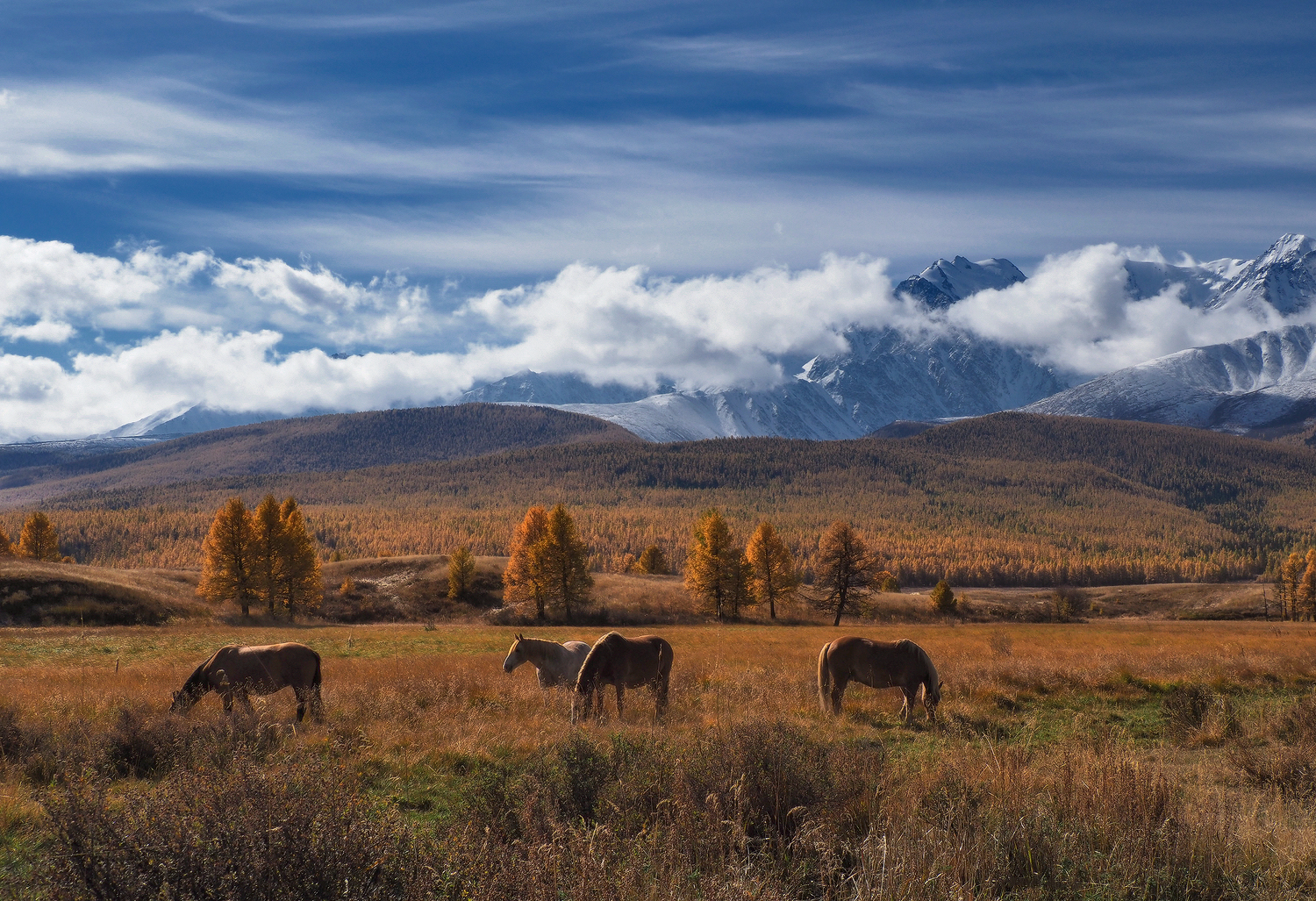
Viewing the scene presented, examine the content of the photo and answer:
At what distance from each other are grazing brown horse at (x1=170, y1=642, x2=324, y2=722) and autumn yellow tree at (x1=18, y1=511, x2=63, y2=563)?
3119 inches

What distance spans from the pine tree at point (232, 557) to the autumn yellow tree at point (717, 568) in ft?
114

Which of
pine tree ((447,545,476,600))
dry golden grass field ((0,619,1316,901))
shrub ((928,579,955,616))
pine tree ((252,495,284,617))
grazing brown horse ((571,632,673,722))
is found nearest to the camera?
dry golden grass field ((0,619,1316,901))

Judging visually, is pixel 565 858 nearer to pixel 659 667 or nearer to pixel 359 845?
pixel 359 845

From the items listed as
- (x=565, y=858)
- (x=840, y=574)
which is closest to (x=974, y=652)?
(x=565, y=858)

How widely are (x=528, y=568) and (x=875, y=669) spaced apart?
52.5m

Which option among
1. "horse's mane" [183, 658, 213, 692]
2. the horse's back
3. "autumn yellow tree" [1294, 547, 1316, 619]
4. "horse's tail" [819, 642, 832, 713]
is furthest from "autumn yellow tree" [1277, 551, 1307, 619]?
"horse's mane" [183, 658, 213, 692]

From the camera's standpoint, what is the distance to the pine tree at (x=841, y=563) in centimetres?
6284

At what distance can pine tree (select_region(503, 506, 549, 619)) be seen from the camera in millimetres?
64438

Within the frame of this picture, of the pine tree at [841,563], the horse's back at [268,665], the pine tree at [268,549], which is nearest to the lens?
the horse's back at [268,665]

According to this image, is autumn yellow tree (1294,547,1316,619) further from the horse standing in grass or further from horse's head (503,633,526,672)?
horse's head (503,633,526,672)

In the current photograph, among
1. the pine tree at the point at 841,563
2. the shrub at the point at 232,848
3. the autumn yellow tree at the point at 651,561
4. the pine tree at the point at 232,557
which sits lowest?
the autumn yellow tree at the point at 651,561

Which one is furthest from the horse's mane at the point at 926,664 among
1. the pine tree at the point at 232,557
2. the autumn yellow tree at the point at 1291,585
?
the autumn yellow tree at the point at 1291,585

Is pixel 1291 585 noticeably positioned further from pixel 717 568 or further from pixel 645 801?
pixel 645 801

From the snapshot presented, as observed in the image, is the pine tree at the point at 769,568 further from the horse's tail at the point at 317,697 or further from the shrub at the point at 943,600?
the horse's tail at the point at 317,697
